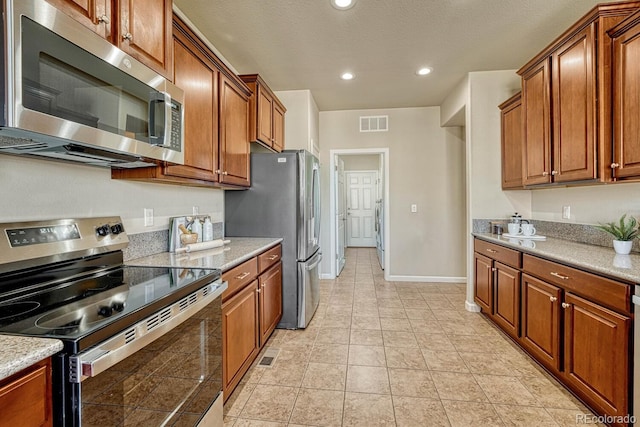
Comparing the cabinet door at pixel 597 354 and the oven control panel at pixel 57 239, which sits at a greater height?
the oven control panel at pixel 57 239

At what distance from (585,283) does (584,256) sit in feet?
0.96

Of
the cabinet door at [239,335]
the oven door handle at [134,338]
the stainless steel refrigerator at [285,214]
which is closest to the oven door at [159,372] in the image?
the oven door handle at [134,338]

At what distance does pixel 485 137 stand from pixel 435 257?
1.96 metres

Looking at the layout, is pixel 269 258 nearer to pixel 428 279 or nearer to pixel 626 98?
pixel 626 98

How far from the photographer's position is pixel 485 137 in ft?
11.3

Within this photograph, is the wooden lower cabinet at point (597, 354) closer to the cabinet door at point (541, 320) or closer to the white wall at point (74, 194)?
the cabinet door at point (541, 320)

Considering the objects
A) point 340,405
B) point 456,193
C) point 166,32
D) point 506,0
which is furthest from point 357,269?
point 166,32

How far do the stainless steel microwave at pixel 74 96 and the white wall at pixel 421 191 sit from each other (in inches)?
138

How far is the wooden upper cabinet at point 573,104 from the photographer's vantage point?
1.97 meters

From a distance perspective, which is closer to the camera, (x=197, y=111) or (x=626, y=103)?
(x=626, y=103)

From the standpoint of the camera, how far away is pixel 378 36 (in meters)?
2.71

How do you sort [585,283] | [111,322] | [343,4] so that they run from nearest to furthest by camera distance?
[111,322] < [585,283] < [343,4]

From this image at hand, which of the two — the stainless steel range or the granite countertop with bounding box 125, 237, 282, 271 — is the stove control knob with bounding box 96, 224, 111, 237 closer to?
the stainless steel range

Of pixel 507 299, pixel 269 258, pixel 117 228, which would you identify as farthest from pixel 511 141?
pixel 117 228
